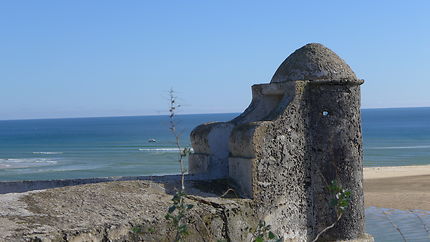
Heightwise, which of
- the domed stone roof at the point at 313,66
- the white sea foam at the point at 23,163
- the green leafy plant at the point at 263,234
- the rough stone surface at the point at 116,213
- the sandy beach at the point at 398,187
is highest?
the domed stone roof at the point at 313,66

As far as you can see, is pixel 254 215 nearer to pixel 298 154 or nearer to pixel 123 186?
pixel 298 154

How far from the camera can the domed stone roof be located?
713 cm

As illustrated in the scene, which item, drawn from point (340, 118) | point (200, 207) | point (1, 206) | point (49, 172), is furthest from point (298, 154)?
point (49, 172)

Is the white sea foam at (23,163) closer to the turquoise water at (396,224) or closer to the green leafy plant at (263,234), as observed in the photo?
the turquoise water at (396,224)

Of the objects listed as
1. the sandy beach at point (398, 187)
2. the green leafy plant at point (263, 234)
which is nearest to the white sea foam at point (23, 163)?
the sandy beach at point (398, 187)

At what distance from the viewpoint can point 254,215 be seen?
21.1 ft

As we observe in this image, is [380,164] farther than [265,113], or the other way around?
[380,164]

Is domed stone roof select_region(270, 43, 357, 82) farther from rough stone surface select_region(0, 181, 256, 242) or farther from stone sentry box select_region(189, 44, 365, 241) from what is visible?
rough stone surface select_region(0, 181, 256, 242)

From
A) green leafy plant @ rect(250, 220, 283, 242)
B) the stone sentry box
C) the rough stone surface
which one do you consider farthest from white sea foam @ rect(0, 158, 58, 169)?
green leafy plant @ rect(250, 220, 283, 242)

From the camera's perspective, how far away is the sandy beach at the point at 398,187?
62.3 ft

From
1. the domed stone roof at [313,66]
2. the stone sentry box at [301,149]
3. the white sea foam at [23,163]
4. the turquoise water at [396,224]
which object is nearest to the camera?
the stone sentry box at [301,149]

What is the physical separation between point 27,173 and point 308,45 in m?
28.1

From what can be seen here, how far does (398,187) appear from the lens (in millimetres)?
23250

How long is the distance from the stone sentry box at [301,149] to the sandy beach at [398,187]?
11680 millimetres
